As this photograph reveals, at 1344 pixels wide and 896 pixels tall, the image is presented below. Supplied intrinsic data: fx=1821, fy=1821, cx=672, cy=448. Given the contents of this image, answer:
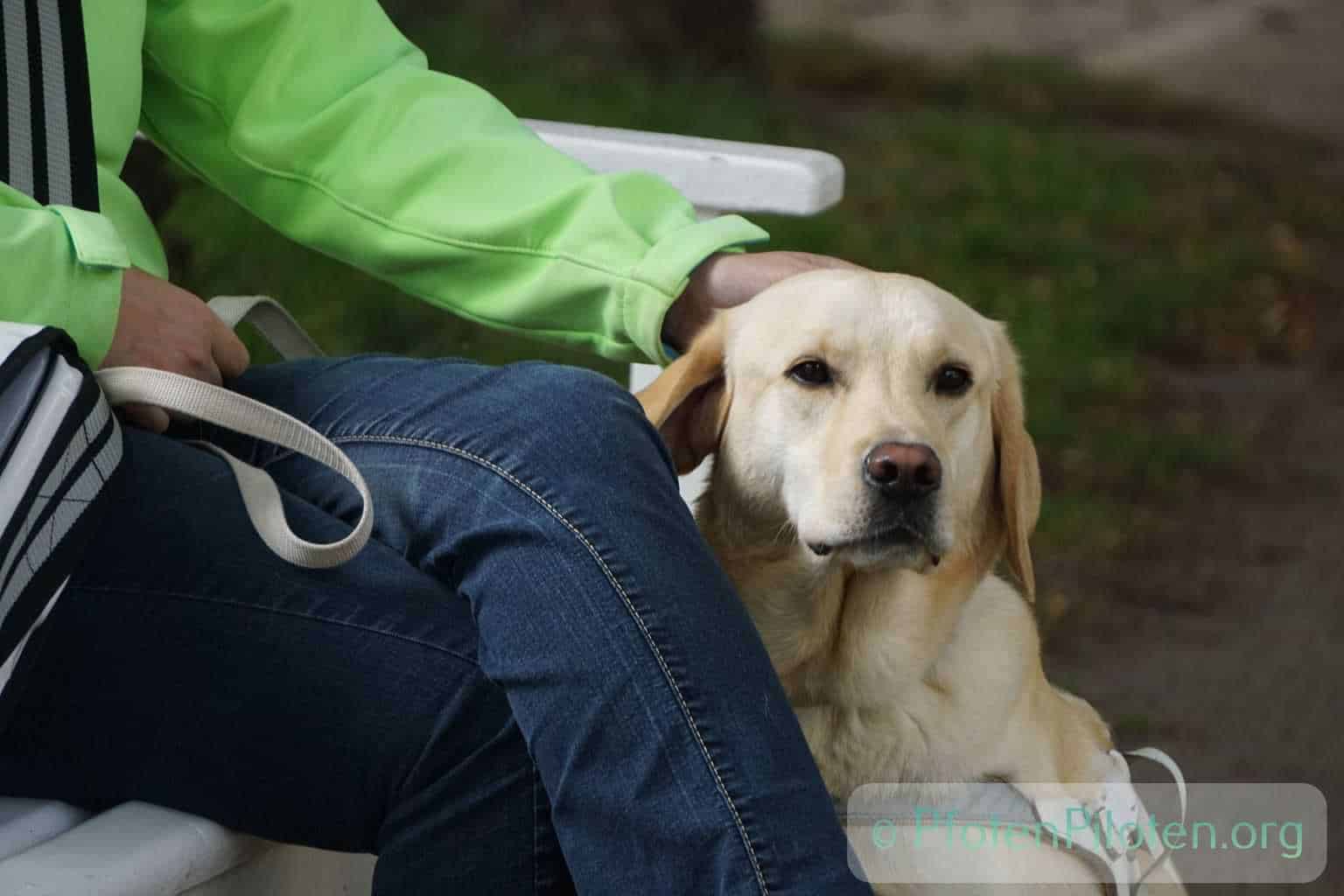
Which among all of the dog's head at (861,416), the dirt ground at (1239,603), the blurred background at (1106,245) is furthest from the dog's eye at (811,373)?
the blurred background at (1106,245)

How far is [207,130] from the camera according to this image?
2027 mm

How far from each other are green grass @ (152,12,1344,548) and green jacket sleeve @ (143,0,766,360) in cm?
205

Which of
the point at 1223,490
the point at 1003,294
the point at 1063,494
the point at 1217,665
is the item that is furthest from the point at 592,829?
the point at 1003,294

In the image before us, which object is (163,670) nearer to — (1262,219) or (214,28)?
(214,28)

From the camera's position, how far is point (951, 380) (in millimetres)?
1962

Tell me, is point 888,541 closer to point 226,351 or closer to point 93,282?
point 226,351

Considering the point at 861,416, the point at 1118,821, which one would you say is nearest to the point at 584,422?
the point at 861,416

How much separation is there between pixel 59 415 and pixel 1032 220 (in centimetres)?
561

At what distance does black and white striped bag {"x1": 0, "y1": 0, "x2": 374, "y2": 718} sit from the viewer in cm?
133

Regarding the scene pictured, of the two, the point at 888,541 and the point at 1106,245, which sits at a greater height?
the point at 888,541

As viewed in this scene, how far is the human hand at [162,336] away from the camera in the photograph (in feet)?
5.13

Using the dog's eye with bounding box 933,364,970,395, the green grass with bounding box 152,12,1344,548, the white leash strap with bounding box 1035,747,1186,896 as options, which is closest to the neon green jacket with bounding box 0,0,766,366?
the dog's eye with bounding box 933,364,970,395

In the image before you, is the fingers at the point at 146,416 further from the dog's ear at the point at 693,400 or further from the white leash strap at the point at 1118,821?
the white leash strap at the point at 1118,821

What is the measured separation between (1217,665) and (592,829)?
306cm
